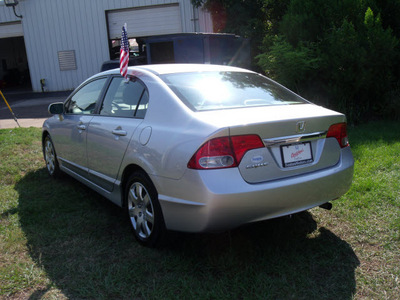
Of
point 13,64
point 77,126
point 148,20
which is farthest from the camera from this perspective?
point 13,64

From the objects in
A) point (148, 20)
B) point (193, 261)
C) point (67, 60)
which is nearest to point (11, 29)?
point (67, 60)

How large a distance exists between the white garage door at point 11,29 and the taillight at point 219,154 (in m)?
21.3

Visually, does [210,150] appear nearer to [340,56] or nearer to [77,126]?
[77,126]

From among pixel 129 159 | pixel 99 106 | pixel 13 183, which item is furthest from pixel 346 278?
pixel 13 183

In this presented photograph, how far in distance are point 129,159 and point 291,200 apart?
1.37 metres

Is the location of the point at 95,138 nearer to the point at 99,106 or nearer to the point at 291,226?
the point at 99,106

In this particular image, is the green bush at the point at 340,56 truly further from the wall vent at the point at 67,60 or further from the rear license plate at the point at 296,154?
the wall vent at the point at 67,60

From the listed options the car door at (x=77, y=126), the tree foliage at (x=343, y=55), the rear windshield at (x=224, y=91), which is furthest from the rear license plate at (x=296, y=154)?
the tree foliage at (x=343, y=55)

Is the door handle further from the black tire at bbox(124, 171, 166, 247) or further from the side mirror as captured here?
the side mirror

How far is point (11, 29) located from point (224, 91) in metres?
21.2

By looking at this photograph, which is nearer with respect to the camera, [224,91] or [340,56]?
[224,91]

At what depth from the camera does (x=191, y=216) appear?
9.05 ft

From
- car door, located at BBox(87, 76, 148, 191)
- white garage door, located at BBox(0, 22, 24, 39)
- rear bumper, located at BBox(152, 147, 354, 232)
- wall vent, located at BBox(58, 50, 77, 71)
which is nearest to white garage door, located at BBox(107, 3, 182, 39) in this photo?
wall vent, located at BBox(58, 50, 77, 71)

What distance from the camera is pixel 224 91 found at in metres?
3.37
